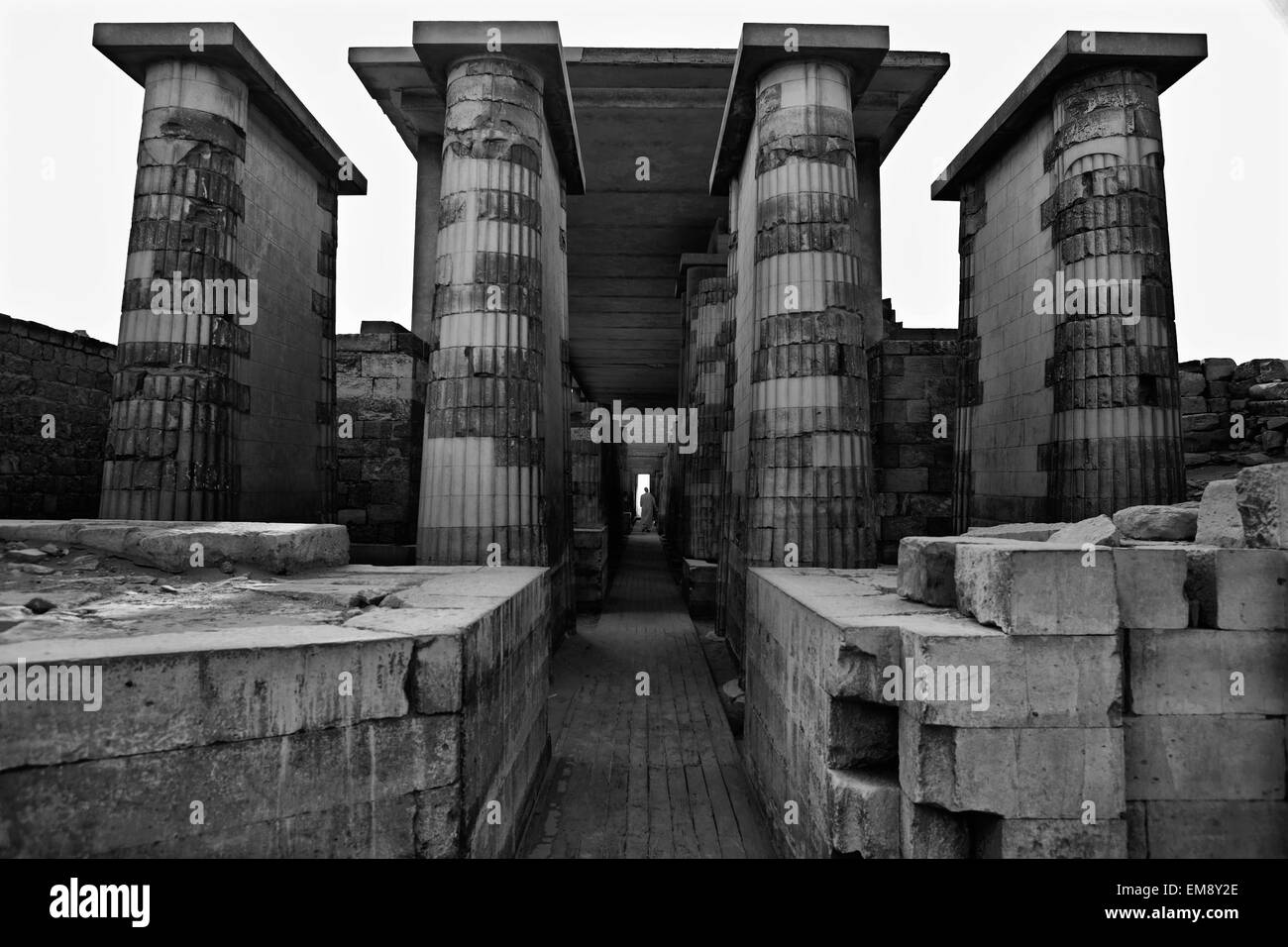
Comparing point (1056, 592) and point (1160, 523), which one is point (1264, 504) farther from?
point (1056, 592)

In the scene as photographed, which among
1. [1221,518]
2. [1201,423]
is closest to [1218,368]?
[1201,423]

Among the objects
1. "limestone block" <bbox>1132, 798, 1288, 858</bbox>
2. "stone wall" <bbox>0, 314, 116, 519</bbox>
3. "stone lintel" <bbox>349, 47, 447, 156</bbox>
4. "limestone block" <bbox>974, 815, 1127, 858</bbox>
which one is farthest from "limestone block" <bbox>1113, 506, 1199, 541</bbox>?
"stone lintel" <bbox>349, 47, 447, 156</bbox>

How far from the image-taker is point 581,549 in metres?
12.3

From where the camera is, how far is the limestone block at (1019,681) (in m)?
2.86

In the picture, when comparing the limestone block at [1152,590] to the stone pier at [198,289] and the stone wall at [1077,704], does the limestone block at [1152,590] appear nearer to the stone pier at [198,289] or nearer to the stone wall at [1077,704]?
the stone wall at [1077,704]

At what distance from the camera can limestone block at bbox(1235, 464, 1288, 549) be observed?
307cm

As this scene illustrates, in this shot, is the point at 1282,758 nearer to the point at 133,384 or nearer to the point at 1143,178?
the point at 1143,178

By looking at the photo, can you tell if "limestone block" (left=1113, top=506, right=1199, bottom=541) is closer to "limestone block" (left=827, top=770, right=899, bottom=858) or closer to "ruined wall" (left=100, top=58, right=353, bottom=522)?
"limestone block" (left=827, top=770, right=899, bottom=858)

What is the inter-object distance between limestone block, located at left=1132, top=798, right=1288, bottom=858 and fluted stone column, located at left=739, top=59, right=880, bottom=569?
3634 mm

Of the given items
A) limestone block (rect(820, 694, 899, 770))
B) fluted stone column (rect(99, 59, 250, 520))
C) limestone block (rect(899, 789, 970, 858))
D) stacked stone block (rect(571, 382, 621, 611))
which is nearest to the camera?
limestone block (rect(899, 789, 970, 858))

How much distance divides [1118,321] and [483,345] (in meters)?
6.00

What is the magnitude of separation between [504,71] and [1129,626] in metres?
7.19

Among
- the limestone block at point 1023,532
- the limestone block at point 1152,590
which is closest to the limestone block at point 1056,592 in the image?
the limestone block at point 1152,590
